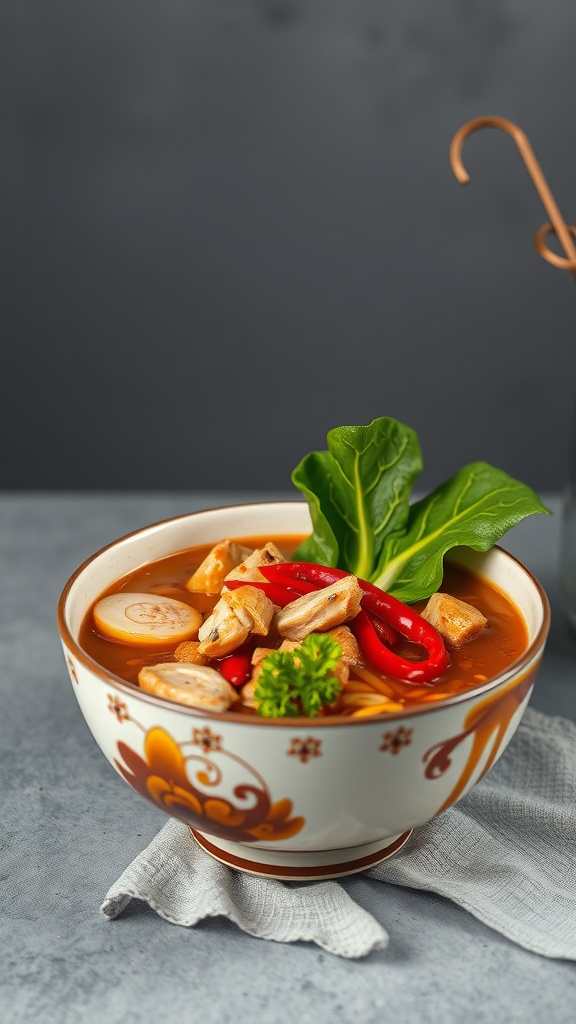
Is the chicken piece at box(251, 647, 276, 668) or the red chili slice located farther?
the red chili slice

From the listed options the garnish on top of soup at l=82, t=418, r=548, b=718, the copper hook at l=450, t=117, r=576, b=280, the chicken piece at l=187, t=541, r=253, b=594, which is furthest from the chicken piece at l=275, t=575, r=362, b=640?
the copper hook at l=450, t=117, r=576, b=280

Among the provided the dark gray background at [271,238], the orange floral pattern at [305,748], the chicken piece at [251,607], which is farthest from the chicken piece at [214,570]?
the dark gray background at [271,238]

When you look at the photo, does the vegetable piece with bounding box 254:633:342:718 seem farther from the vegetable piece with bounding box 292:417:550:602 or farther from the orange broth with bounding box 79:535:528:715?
the vegetable piece with bounding box 292:417:550:602

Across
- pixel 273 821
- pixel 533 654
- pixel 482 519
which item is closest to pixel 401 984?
pixel 273 821

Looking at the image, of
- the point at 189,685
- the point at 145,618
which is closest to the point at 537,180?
the point at 145,618

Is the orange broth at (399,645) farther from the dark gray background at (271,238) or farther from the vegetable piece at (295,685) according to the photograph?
the dark gray background at (271,238)

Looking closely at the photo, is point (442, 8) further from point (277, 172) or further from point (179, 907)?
point (179, 907)
